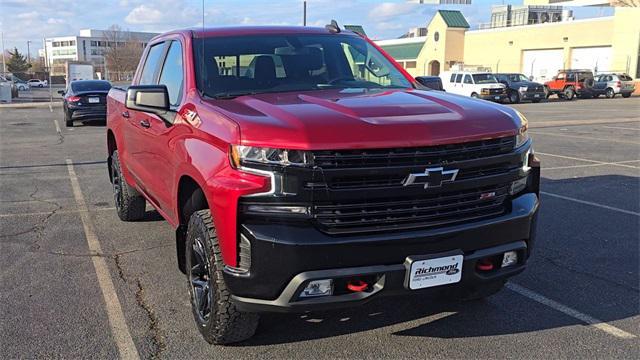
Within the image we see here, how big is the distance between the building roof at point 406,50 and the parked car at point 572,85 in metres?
28.0

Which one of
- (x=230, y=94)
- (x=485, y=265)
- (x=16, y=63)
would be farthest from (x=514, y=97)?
(x=16, y=63)

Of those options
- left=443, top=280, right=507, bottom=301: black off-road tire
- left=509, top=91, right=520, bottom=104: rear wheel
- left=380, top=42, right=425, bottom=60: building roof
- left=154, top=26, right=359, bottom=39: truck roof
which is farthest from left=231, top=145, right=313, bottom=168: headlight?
left=380, top=42, right=425, bottom=60: building roof

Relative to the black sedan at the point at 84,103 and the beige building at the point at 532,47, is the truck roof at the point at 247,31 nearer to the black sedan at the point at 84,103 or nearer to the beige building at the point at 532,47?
the black sedan at the point at 84,103

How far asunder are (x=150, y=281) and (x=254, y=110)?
6.71ft

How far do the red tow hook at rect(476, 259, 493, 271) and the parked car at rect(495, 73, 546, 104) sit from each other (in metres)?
33.5

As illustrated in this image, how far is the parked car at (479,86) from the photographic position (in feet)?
107

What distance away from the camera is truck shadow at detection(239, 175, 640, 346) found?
3752 millimetres

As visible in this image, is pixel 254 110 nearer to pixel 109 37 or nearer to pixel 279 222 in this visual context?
pixel 279 222

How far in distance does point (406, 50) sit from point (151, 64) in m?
66.9

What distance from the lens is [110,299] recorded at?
4285 mm

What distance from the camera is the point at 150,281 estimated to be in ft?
15.4

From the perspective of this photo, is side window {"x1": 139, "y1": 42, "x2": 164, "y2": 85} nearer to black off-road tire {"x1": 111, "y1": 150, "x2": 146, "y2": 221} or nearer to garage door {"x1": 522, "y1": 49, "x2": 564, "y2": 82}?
black off-road tire {"x1": 111, "y1": 150, "x2": 146, "y2": 221}

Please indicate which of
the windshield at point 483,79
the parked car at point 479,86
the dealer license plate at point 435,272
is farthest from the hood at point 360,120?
the windshield at point 483,79

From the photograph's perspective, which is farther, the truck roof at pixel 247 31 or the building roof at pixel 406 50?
the building roof at pixel 406 50
